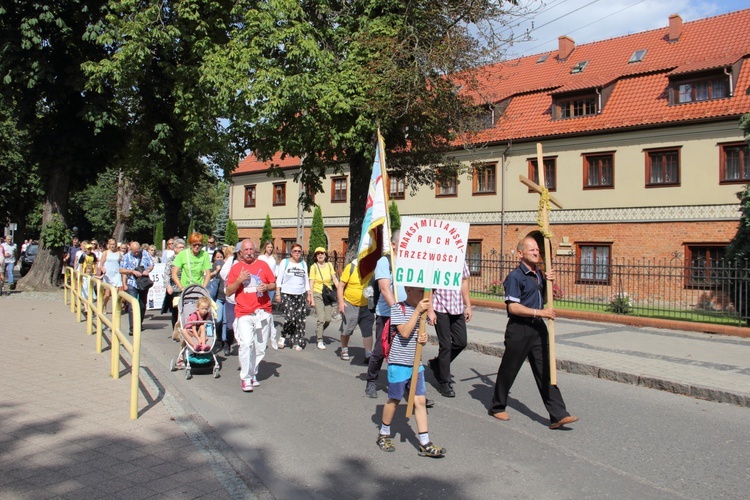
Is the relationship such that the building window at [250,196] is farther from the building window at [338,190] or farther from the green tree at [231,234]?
the building window at [338,190]

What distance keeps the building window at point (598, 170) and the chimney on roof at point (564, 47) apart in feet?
25.9

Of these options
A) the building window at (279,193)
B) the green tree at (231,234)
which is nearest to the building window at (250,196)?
the green tree at (231,234)

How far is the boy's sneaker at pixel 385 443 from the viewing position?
550 centimetres

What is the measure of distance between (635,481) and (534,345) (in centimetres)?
180

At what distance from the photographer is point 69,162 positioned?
22844 mm

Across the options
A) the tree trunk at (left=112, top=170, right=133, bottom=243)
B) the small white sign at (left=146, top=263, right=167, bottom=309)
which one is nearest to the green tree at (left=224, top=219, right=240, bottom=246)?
the tree trunk at (left=112, top=170, right=133, bottom=243)

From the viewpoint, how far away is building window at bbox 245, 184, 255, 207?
47.0m

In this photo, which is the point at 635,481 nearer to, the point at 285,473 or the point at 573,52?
the point at 285,473

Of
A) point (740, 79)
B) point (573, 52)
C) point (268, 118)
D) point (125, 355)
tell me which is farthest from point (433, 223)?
point (573, 52)

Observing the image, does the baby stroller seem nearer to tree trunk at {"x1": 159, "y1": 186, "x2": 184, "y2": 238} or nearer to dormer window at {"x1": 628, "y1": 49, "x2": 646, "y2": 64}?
tree trunk at {"x1": 159, "y1": 186, "x2": 184, "y2": 238}

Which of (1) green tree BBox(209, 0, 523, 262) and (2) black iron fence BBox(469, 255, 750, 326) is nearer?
(2) black iron fence BBox(469, 255, 750, 326)

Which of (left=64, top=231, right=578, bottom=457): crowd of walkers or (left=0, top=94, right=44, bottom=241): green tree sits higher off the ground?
(left=0, top=94, right=44, bottom=241): green tree

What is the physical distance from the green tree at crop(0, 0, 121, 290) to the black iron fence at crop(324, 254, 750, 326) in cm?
1013

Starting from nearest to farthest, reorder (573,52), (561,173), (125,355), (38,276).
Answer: (125,355)
(38,276)
(561,173)
(573,52)
